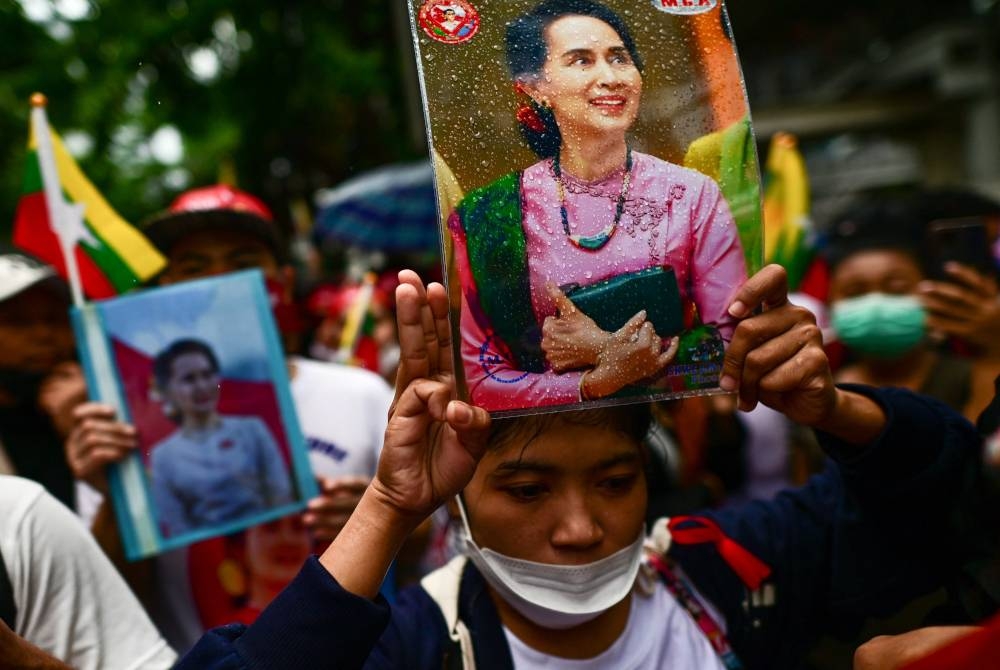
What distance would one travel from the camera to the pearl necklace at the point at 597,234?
1.37 m

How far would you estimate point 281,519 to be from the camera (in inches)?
98.2

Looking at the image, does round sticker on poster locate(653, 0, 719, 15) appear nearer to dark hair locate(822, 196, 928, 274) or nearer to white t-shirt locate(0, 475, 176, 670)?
white t-shirt locate(0, 475, 176, 670)

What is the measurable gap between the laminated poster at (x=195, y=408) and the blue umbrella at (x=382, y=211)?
4.57 metres

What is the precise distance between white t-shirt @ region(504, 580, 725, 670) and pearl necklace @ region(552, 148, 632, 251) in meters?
0.79

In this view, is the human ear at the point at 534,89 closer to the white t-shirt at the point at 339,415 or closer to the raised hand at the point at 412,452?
the raised hand at the point at 412,452

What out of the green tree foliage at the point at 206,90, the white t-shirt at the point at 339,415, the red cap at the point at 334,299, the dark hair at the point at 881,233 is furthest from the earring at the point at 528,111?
the green tree foliage at the point at 206,90

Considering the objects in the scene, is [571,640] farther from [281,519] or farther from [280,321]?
[280,321]

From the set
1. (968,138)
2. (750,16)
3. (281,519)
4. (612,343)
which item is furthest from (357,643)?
(750,16)

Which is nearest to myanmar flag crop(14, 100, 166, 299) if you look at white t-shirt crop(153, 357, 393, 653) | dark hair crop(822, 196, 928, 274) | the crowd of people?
the crowd of people

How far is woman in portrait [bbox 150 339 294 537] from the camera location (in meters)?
2.19

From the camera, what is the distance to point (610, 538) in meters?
1.65

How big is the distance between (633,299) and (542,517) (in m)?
0.48

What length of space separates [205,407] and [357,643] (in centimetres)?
109

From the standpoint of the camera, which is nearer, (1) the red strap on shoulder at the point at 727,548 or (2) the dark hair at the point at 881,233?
(1) the red strap on shoulder at the point at 727,548
